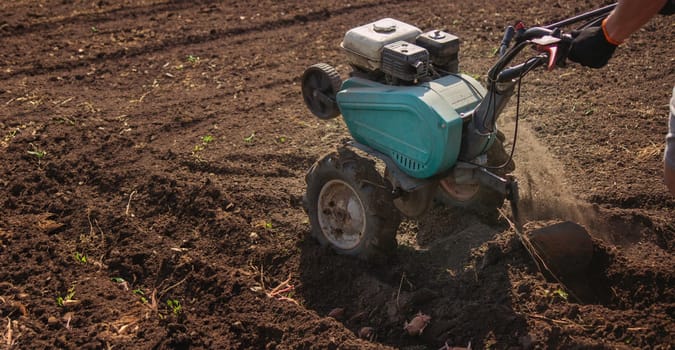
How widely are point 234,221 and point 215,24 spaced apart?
4681 millimetres

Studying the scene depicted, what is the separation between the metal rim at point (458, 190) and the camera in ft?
17.9

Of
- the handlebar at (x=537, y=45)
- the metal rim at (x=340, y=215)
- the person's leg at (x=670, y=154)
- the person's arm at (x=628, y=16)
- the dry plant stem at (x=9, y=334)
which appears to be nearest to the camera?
the person's arm at (x=628, y=16)

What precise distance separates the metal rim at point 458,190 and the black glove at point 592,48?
59.5 inches

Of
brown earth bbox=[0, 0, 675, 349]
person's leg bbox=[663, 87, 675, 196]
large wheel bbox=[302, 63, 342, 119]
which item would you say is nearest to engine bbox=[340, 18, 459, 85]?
large wheel bbox=[302, 63, 342, 119]

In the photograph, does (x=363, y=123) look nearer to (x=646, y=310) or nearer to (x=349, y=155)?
(x=349, y=155)

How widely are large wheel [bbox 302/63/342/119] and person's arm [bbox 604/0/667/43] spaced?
203cm

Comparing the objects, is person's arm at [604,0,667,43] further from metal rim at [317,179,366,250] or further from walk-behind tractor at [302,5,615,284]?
metal rim at [317,179,366,250]

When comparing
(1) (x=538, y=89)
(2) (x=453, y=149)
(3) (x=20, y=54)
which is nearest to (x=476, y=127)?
(2) (x=453, y=149)

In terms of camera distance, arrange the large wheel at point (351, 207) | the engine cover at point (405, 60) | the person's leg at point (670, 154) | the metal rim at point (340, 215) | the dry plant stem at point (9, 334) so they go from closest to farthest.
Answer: the person's leg at point (670, 154) < the dry plant stem at point (9, 334) < the engine cover at point (405, 60) < the large wheel at point (351, 207) < the metal rim at point (340, 215)

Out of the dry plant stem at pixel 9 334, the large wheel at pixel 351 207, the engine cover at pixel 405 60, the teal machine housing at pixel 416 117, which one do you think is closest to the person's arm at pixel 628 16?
the teal machine housing at pixel 416 117

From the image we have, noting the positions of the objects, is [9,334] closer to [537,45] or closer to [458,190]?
[458,190]

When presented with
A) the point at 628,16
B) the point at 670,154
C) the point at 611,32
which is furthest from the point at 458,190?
the point at 628,16

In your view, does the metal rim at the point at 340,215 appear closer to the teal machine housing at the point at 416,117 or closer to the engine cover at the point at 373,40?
the teal machine housing at the point at 416,117

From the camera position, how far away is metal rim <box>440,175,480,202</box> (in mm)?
5453
